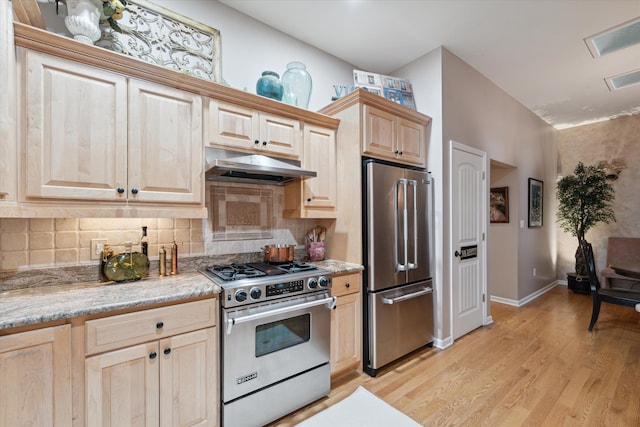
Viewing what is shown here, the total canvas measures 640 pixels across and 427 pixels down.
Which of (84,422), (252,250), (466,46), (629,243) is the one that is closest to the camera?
(84,422)

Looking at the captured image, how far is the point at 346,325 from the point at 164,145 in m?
1.83

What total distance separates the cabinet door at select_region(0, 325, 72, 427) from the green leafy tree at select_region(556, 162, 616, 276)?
6.15 metres

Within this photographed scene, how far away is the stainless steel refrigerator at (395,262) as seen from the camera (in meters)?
2.38

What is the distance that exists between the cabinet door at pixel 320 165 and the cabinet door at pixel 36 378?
1.69 metres

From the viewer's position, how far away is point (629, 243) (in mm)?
4527

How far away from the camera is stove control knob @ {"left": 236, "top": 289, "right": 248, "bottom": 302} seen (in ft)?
5.51

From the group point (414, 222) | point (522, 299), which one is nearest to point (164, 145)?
point (414, 222)

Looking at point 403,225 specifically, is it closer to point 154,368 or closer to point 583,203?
point 154,368

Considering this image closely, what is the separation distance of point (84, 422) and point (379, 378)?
1.93 meters

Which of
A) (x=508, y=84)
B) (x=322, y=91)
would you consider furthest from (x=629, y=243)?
(x=322, y=91)

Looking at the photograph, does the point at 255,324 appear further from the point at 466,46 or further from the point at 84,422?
the point at 466,46

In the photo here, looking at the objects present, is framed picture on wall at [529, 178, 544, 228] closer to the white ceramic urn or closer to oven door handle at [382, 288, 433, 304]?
oven door handle at [382, 288, 433, 304]

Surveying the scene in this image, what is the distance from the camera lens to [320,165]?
2.52 metres

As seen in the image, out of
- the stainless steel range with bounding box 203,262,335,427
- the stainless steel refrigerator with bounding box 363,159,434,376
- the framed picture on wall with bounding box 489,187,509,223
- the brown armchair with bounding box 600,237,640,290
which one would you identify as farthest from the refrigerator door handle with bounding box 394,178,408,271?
the brown armchair with bounding box 600,237,640,290
